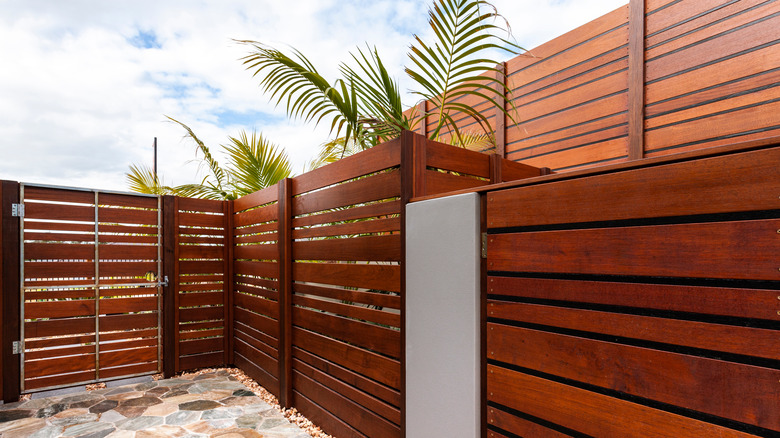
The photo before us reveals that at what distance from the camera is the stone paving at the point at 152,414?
10.1 ft

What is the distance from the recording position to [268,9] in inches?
171

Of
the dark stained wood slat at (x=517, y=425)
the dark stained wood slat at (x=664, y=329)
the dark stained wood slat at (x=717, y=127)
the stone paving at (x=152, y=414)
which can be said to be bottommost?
the stone paving at (x=152, y=414)

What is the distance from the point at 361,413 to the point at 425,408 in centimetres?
74

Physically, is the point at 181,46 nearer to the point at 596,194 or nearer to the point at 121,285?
the point at 121,285

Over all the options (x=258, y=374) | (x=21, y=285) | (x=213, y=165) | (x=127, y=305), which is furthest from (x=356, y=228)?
(x=213, y=165)

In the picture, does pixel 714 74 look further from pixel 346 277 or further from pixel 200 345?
pixel 200 345

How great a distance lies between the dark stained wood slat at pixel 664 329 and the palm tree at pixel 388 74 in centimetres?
142

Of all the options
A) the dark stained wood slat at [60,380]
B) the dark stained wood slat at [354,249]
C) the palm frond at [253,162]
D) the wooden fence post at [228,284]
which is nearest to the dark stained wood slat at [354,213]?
the dark stained wood slat at [354,249]

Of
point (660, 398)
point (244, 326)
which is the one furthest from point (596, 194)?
point (244, 326)

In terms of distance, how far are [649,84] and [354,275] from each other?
9.92ft

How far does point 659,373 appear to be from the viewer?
1.23 m

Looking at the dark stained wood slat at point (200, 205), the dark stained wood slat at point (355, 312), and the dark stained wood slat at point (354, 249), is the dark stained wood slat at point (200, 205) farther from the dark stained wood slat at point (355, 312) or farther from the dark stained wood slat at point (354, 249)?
the dark stained wood slat at point (355, 312)

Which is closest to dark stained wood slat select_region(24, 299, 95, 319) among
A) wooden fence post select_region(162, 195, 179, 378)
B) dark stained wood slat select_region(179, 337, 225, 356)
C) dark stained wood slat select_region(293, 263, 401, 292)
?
wooden fence post select_region(162, 195, 179, 378)

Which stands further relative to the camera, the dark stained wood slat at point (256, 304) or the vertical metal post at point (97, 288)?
the vertical metal post at point (97, 288)
